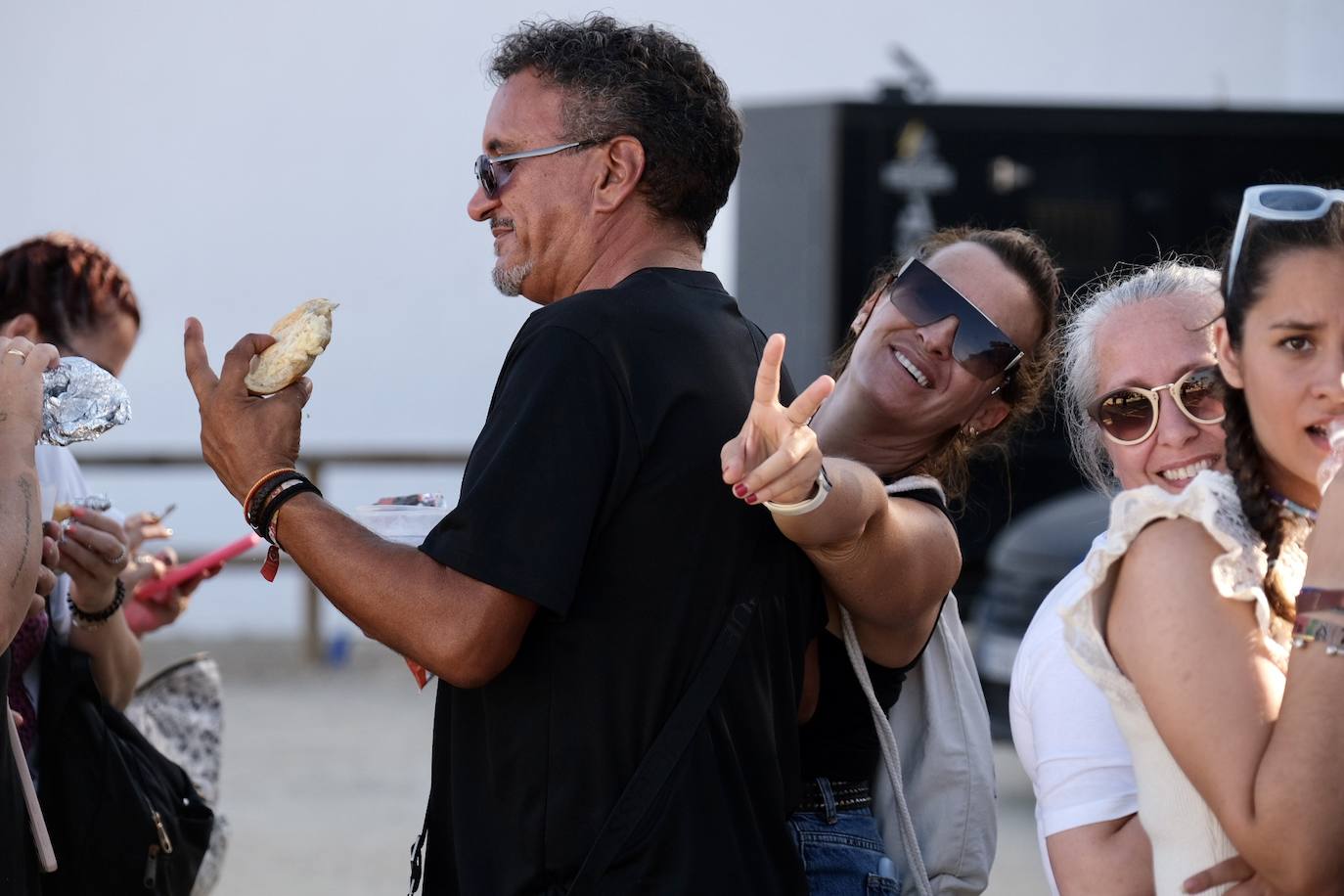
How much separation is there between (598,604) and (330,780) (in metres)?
5.49

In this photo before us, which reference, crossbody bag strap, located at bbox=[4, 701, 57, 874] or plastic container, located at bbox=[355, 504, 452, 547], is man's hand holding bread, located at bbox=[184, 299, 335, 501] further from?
crossbody bag strap, located at bbox=[4, 701, 57, 874]

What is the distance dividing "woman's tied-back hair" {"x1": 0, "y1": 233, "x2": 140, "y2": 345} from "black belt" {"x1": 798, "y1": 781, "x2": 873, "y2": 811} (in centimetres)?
171

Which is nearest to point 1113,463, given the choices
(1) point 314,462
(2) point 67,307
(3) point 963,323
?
(3) point 963,323

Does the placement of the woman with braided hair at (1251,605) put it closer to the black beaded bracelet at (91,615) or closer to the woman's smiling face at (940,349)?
the woman's smiling face at (940,349)

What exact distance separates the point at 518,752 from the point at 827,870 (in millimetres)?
495

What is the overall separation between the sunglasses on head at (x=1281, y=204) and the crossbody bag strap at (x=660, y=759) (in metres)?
0.75

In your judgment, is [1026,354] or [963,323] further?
[1026,354]

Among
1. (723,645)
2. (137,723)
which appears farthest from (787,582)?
(137,723)

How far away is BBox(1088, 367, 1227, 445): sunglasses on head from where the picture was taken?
7.15ft

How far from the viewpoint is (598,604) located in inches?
80.0

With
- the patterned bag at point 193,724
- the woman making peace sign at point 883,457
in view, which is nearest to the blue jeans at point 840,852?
the woman making peace sign at point 883,457

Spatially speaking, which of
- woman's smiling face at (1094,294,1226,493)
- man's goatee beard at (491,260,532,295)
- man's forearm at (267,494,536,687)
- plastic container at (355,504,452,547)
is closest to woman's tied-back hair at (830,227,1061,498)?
woman's smiling face at (1094,294,1226,493)

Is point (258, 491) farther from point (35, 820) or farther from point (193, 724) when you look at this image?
point (193, 724)

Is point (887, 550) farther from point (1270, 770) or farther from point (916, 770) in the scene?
point (1270, 770)
